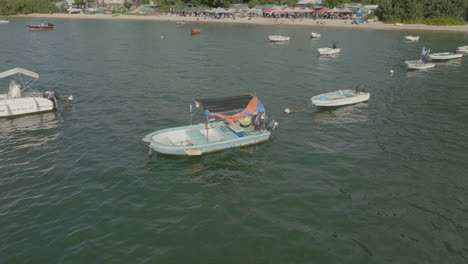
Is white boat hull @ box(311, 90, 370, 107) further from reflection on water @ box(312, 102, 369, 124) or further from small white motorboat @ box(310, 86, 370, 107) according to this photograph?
reflection on water @ box(312, 102, 369, 124)

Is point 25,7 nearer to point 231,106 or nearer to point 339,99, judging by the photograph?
point 231,106

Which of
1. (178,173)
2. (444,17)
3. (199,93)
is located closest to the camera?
(178,173)

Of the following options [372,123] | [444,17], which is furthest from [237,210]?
[444,17]

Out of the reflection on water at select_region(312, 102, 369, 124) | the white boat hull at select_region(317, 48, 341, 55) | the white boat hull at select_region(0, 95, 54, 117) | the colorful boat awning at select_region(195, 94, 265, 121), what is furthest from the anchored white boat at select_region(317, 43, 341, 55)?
the white boat hull at select_region(0, 95, 54, 117)

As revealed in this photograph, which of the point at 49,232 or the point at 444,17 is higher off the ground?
the point at 444,17

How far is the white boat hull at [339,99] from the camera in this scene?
3366 cm

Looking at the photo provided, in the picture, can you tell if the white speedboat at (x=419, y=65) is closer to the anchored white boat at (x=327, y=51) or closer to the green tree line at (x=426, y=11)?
the anchored white boat at (x=327, y=51)

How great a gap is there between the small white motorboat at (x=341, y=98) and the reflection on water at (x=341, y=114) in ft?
2.10

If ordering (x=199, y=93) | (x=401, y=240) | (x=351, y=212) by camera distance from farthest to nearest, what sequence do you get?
(x=199, y=93) → (x=351, y=212) → (x=401, y=240)

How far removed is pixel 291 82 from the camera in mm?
45812

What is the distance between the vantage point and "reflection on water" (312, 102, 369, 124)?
104 ft

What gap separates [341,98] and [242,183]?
19.7 meters

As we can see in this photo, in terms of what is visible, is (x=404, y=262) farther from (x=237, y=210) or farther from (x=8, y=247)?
(x=8, y=247)

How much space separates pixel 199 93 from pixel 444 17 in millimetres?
112686
